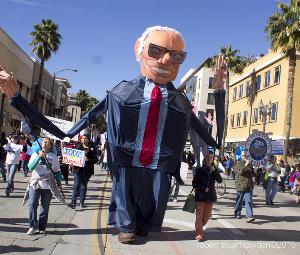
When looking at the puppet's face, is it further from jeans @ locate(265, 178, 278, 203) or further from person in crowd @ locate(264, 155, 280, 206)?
jeans @ locate(265, 178, 278, 203)

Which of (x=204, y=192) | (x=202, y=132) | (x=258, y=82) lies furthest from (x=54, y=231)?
(x=258, y=82)

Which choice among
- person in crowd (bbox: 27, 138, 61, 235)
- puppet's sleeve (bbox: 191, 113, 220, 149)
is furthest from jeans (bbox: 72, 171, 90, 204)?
puppet's sleeve (bbox: 191, 113, 220, 149)

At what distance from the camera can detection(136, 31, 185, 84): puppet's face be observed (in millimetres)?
7863

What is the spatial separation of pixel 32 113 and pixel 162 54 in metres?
2.32

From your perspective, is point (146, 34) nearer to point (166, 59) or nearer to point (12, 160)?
point (166, 59)

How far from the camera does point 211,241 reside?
8609 millimetres

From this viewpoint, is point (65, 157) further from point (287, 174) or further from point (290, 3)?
point (290, 3)

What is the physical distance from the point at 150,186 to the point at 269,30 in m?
25.3

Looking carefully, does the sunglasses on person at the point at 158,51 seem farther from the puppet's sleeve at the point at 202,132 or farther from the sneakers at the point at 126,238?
the sneakers at the point at 126,238

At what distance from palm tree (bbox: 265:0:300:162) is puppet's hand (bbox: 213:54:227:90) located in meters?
20.6

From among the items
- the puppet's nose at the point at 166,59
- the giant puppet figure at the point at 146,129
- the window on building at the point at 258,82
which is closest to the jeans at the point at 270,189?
the giant puppet figure at the point at 146,129

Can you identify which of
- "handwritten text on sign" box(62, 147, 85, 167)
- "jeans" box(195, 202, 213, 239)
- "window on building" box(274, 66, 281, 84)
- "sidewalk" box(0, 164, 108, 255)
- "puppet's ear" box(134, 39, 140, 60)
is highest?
"window on building" box(274, 66, 281, 84)

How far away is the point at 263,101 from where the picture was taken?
38.8 m

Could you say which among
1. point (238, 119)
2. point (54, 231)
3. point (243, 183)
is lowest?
point (54, 231)
